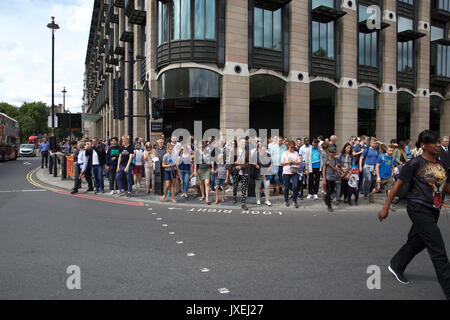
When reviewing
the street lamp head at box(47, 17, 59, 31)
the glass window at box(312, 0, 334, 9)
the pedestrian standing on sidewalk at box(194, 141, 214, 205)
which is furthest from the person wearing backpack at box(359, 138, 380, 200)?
the street lamp head at box(47, 17, 59, 31)

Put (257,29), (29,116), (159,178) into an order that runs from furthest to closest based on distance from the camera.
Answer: (29,116)
(257,29)
(159,178)

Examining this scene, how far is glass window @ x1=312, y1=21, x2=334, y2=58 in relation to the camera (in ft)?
67.4

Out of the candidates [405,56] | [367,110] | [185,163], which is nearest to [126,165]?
[185,163]

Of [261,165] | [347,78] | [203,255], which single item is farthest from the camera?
[347,78]

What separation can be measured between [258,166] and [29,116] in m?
102

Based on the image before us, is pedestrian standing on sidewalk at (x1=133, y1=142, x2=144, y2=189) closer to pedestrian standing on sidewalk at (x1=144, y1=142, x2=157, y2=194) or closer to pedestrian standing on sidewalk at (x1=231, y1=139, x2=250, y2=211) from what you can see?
pedestrian standing on sidewalk at (x1=144, y1=142, x2=157, y2=194)

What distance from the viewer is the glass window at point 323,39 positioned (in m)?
20.5

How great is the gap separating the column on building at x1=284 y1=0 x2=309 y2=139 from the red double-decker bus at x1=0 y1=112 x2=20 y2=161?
77.3 feet

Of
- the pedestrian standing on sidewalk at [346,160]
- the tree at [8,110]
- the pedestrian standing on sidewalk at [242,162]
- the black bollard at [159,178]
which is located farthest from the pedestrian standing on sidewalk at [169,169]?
the tree at [8,110]

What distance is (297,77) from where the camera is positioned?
65.0 feet

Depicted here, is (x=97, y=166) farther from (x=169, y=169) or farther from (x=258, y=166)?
(x=258, y=166)

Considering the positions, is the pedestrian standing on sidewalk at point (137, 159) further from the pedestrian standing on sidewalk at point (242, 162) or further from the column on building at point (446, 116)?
the column on building at point (446, 116)

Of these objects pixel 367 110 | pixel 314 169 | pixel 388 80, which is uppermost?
pixel 388 80
